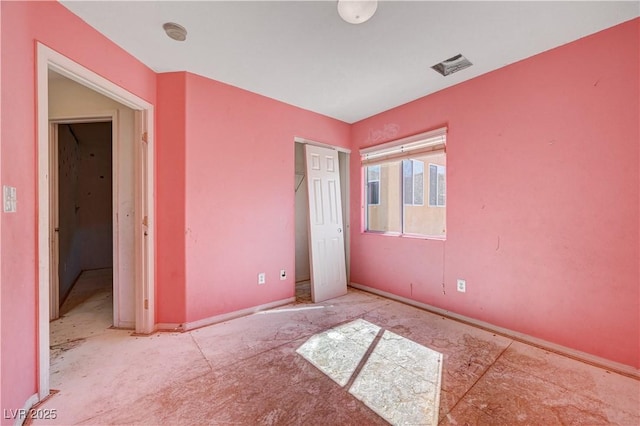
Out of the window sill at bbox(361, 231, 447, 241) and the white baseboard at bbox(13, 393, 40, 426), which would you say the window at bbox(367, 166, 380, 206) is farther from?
the white baseboard at bbox(13, 393, 40, 426)

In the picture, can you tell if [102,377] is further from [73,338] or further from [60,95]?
[60,95]

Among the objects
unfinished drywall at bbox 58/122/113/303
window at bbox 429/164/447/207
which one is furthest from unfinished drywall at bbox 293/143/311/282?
unfinished drywall at bbox 58/122/113/303

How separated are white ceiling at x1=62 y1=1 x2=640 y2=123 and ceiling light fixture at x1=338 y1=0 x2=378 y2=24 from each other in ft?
0.49

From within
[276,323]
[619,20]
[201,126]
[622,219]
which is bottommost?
[276,323]

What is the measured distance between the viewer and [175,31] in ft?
6.29

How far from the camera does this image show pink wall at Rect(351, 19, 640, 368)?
184cm

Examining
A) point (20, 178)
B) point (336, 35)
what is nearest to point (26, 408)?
point (20, 178)

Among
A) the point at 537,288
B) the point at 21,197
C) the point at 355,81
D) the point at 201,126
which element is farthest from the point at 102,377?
the point at 537,288

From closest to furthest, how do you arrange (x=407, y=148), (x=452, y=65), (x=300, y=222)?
(x=452, y=65)
(x=407, y=148)
(x=300, y=222)

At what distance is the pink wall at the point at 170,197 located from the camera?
8.16ft

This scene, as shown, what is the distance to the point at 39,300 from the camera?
1.54 metres

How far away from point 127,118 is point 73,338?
6.82ft

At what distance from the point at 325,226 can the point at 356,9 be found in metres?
2.48

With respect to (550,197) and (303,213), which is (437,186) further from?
(303,213)
